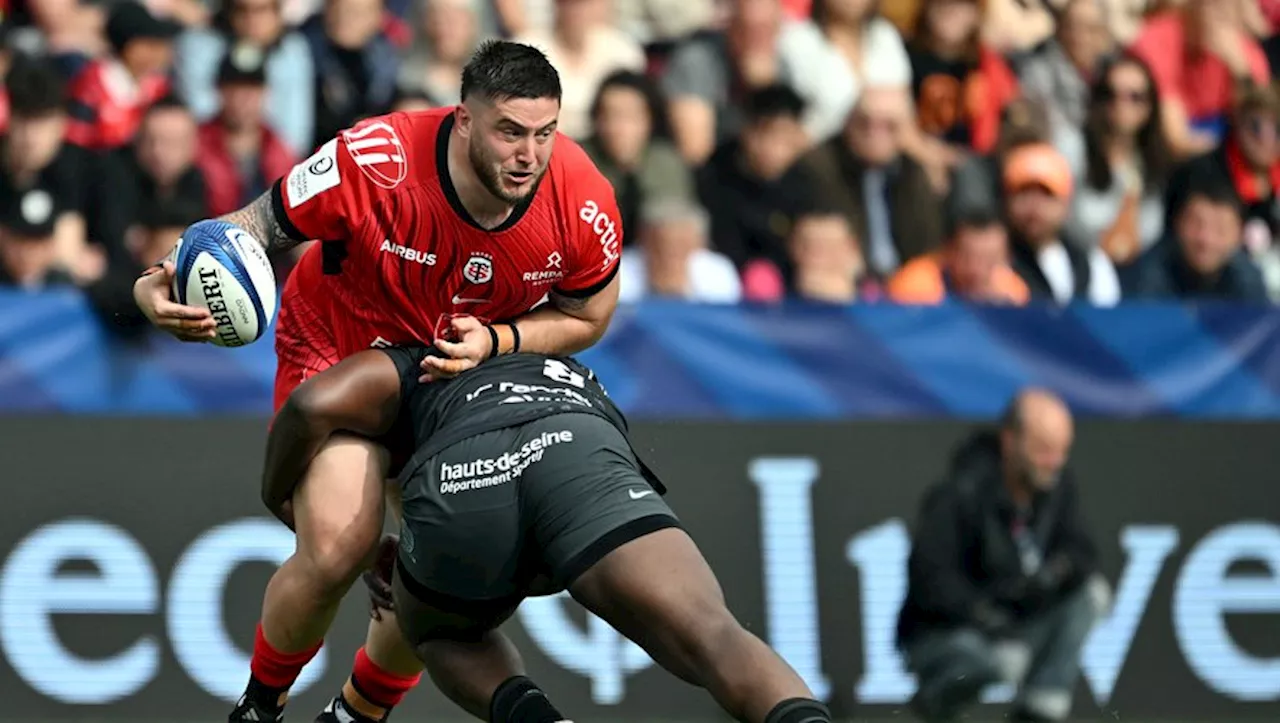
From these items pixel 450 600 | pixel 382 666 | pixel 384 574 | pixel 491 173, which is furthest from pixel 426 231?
pixel 382 666

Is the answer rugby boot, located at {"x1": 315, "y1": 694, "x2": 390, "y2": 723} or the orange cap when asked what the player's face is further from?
the orange cap

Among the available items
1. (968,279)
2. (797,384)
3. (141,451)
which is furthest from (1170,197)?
(141,451)

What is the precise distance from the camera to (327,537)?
23.2ft

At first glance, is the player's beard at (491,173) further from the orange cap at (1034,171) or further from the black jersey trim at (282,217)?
the orange cap at (1034,171)

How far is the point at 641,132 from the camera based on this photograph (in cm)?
1191

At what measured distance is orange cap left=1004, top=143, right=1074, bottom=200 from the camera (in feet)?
40.9

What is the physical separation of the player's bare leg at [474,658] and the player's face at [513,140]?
1.36m

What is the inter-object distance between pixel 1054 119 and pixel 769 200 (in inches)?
94.6

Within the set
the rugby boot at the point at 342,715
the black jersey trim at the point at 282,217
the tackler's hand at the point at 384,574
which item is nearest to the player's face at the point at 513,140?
the black jersey trim at the point at 282,217

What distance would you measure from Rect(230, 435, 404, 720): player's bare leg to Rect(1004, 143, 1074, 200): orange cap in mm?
6193

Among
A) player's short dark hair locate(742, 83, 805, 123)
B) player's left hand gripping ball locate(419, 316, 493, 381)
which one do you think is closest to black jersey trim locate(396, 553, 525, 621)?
player's left hand gripping ball locate(419, 316, 493, 381)

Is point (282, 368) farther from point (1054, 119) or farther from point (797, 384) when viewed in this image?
point (1054, 119)

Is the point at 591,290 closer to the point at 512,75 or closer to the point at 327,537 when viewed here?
the point at 512,75

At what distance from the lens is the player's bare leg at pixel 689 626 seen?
6.08m
